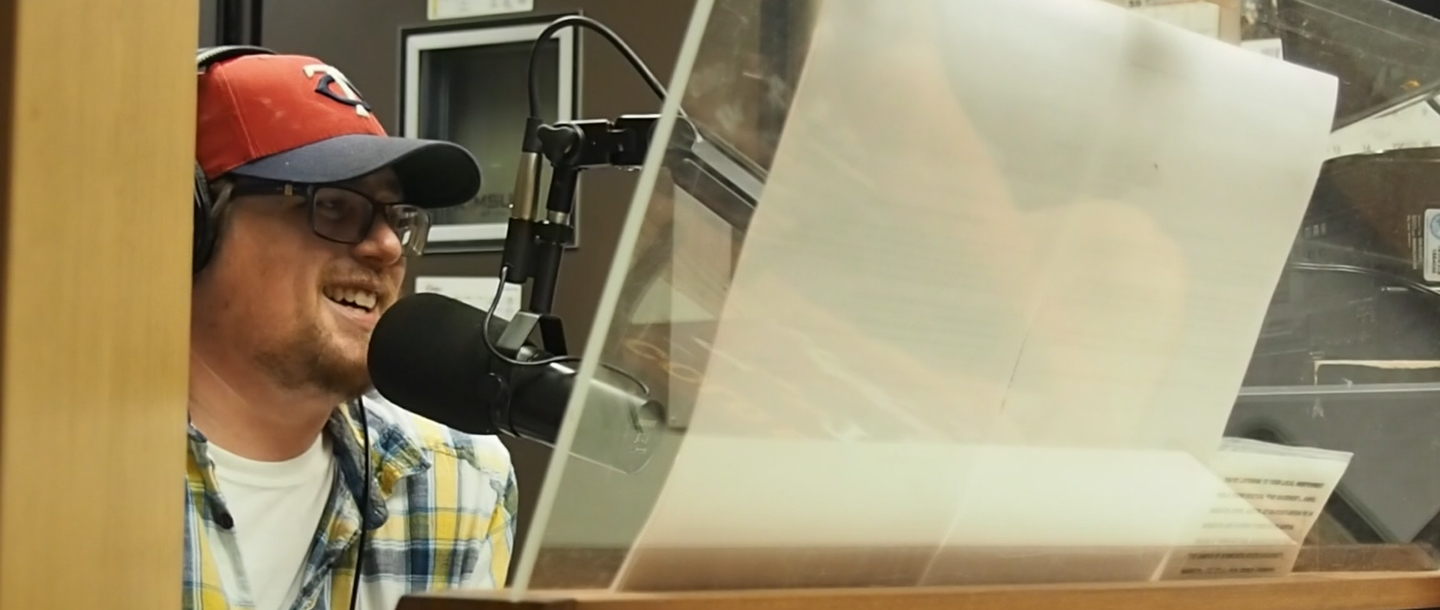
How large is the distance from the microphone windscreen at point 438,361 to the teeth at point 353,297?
81cm

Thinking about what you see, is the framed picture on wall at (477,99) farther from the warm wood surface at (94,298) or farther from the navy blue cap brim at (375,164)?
the warm wood surface at (94,298)

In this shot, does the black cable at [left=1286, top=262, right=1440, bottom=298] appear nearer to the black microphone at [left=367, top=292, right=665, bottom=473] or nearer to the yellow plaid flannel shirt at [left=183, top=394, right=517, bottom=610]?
the black microphone at [left=367, top=292, right=665, bottom=473]

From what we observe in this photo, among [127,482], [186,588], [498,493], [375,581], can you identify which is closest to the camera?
[127,482]

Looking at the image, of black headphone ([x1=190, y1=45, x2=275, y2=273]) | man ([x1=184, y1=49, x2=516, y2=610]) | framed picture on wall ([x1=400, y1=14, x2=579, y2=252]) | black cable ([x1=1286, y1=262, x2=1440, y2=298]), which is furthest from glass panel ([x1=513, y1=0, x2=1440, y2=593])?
framed picture on wall ([x1=400, y1=14, x2=579, y2=252])

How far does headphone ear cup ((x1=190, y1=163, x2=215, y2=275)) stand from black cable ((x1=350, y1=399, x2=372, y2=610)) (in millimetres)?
253

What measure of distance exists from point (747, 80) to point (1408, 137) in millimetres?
485

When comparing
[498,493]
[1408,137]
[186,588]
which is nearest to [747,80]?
[1408,137]

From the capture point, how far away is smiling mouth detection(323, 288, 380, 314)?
1.52 meters

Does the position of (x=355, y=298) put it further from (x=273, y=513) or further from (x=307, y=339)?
(x=273, y=513)

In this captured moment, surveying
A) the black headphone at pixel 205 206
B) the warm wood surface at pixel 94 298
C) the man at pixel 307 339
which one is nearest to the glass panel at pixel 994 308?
the warm wood surface at pixel 94 298

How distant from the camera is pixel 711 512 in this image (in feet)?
1.53

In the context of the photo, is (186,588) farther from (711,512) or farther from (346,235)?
(711,512)

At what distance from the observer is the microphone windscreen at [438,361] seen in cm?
65

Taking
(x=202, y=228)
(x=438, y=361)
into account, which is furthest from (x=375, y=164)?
(x=438, y=361)
